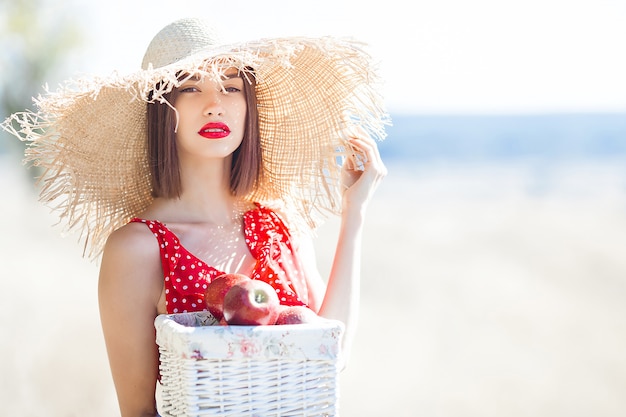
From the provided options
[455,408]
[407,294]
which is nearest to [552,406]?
[455,408]

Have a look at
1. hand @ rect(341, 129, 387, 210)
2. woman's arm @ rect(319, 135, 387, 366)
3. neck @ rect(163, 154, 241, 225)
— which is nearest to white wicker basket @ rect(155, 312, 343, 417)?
woman's arm @ rect(319, 135, 387, 366)

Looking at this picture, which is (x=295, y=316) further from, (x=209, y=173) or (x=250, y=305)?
(x=209, y=173)

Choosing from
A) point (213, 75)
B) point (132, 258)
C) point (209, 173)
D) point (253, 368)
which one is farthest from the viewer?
point (209, 173)

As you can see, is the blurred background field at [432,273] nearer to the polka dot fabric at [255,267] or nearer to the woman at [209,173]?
the woman at [209,173]

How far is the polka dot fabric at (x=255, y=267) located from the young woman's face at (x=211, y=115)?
0.24m

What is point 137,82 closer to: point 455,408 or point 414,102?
point 455,408

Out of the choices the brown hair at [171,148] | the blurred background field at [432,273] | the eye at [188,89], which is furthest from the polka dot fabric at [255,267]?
the blurred background field at [432,273]

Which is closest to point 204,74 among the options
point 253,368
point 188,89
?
point 188,89

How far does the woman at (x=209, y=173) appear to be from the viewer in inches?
78.5

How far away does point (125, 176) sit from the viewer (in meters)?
2.30

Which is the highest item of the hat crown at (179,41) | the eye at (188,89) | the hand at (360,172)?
the hat crown at (179,41)

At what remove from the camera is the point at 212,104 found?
204 cm

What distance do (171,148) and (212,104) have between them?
18cm

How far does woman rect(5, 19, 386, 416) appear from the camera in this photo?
1.99 m
